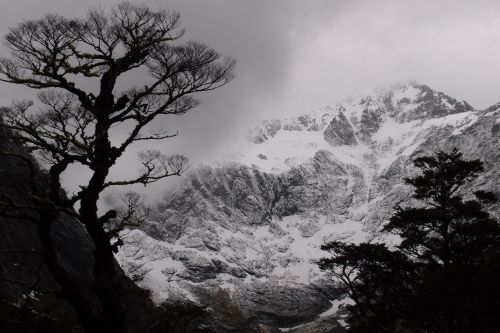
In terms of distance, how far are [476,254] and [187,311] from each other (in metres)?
19.9

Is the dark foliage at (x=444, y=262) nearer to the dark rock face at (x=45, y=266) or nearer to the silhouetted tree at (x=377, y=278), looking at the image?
the silhouetted tree at (x=377, y=278)

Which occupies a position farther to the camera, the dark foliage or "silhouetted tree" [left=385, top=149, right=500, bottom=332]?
the dark foliage

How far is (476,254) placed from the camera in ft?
85.5

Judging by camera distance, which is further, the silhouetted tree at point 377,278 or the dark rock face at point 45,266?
the dark rock face at point 45,266

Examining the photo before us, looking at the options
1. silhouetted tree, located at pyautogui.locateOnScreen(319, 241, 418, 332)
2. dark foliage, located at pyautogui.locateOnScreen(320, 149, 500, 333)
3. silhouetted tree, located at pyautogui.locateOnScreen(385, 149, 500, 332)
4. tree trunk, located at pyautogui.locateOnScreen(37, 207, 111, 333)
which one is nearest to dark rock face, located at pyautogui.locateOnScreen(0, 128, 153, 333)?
silhouetted tree, located at pyautogui.locateOnScreen(319, 241, 418, 332)

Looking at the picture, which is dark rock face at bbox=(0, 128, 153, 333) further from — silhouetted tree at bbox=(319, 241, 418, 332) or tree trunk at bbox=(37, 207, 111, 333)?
tree trunk at bbox=(37, 207, 111, 333)

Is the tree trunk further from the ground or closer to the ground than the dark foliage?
closer to the ground

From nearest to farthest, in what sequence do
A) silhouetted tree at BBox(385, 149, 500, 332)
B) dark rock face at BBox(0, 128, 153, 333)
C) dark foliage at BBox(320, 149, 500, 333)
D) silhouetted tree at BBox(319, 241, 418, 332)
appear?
silhouetted tree at BBox(385, 149, 500, 332) → dark foliage at BBox(320, 149, 500, 333) → silhouetted tree at BBox(319, 241, 418, 332) → dark rock face at BBox(0, 128, 153, 333)

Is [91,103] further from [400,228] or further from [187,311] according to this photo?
[187,311]

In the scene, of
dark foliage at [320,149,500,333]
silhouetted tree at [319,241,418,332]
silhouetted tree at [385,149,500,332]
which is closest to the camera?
silhouetted tree at [385,149,500,332]

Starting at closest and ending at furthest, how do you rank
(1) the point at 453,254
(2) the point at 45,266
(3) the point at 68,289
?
(3) the point at 68,289, (1) the point at 453,254, (2) the point at 45,266

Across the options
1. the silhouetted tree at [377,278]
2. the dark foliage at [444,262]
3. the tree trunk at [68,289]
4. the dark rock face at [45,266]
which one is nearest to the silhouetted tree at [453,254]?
the dark foliage at [444,262]

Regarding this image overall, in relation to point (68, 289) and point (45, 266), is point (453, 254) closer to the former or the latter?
point (68, 289)

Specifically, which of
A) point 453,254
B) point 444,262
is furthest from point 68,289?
point 453,254
